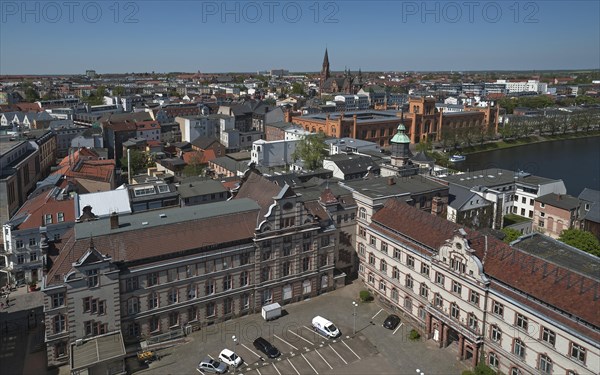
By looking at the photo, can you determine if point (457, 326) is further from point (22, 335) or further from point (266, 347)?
point (22, 335)

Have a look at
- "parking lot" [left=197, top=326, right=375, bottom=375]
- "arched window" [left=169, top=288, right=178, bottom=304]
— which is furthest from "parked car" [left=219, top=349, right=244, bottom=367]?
"arched window" [left=169, top=288, right=178, bottom=304]

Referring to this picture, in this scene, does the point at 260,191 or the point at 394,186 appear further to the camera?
the point at 394,186

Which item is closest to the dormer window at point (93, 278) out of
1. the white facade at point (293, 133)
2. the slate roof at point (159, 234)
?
the slate roof at point (159, 234)

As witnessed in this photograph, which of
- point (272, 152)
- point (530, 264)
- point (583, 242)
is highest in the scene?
point (272, 152)

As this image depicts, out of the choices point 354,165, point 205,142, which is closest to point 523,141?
point 354,165

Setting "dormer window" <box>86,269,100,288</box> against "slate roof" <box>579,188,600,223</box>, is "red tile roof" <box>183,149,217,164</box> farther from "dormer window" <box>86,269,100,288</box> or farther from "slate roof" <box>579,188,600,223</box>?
A: "slate roof" <box>579,188,600,223</box>

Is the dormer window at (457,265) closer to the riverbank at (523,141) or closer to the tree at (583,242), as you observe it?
the tree at (583,242)
